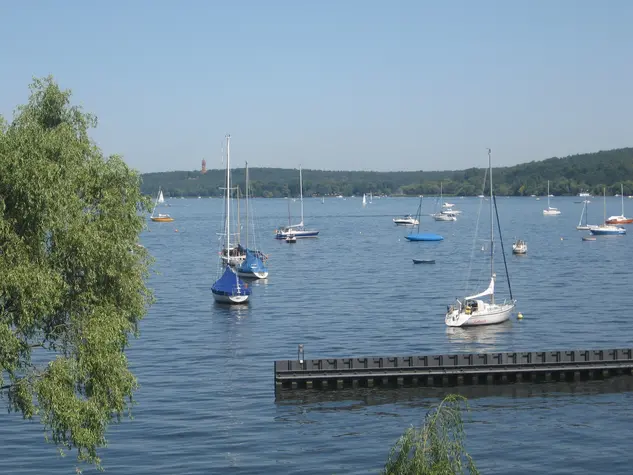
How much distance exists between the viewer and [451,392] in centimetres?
6009

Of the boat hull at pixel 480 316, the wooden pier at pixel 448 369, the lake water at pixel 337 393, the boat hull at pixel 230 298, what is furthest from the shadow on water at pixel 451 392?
the boat hull at pixel 230 298

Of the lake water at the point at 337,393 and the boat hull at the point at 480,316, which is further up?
the boat hull at the point at 480,316

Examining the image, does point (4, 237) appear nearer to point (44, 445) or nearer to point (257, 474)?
point (257, 474)

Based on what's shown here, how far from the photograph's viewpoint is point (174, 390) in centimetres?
6247

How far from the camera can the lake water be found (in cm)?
4844

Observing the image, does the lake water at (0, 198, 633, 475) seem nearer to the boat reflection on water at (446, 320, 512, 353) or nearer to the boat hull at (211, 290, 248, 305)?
the boat reflection on water at (446, 320, 512, 353)

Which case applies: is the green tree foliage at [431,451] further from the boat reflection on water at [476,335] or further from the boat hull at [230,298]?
the boat hull at [230,298]

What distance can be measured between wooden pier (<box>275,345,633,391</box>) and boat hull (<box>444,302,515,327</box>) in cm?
2097

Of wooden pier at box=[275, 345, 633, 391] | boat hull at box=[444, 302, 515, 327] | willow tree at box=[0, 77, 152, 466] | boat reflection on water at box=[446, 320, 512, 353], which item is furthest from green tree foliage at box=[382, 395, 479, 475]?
boat hull at box=[444, 302, 515, 327]

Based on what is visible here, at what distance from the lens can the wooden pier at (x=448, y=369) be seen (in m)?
60.7

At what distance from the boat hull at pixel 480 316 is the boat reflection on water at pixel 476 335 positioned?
1.54ft

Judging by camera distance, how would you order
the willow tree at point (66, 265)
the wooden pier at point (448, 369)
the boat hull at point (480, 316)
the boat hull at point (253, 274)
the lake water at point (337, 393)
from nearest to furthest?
the willow tree at point (66, 265) → the lake water at point (337, 393) → the wooden pier at point (448, 369) → the boat hull at point (480, 316) → the boat hull at point (253, 274)

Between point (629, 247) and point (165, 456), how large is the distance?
495 ft

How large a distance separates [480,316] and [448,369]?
81.1 ft
